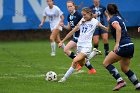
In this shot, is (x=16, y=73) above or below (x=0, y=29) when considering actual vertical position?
above

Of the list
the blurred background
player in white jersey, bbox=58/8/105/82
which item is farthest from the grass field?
the blurred background

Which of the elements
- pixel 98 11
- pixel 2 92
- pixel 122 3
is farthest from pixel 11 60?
pixel 122 3

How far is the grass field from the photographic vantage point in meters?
13.4

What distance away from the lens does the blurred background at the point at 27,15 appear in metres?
29.2

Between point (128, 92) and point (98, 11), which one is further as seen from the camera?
point (98, 11)

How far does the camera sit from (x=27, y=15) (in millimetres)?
29406

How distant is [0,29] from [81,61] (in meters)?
15.0

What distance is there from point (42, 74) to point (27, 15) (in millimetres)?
13294

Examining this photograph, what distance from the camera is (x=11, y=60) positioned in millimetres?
20609

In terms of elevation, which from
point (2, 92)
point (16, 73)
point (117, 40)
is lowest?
point (16, 73)

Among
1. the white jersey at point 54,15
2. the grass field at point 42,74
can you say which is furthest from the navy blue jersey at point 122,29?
the white jersey at point 54,15

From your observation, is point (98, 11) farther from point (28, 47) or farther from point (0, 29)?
point (0, 29)

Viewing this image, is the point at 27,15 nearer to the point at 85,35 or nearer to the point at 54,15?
the point at 54,15

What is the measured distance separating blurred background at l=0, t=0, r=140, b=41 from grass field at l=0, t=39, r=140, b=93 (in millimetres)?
4197
